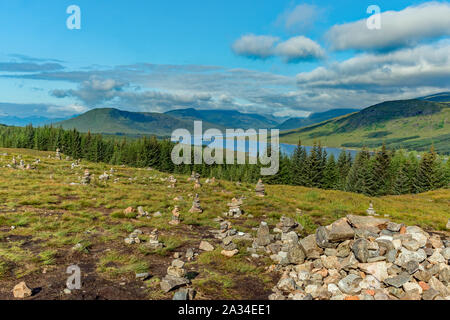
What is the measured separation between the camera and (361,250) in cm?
969

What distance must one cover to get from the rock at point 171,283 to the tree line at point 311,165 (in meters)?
81.9

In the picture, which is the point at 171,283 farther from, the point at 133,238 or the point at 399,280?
the point at 399,280

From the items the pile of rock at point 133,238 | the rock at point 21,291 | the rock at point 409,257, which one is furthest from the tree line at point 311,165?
the rock at point 21,291

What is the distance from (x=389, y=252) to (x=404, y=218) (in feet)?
42.8

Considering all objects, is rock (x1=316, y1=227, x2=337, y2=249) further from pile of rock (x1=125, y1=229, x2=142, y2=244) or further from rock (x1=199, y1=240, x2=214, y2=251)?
pile of rock (x1=125, y1=229, x2=142, y2=244)

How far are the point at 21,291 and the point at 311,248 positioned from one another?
10.3 m

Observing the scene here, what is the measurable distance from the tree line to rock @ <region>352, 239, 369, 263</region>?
254 ft

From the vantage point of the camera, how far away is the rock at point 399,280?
8.38 m

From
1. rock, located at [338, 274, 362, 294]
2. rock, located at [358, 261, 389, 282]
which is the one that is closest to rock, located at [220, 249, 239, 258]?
rock, located at [338, 274, 362, 294]

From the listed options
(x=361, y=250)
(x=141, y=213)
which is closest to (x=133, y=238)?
(x=141, y=213)

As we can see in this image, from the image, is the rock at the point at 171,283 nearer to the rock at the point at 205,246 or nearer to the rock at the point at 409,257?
the rock at the point at 205,246

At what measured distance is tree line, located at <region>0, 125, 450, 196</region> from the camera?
78625 mm
